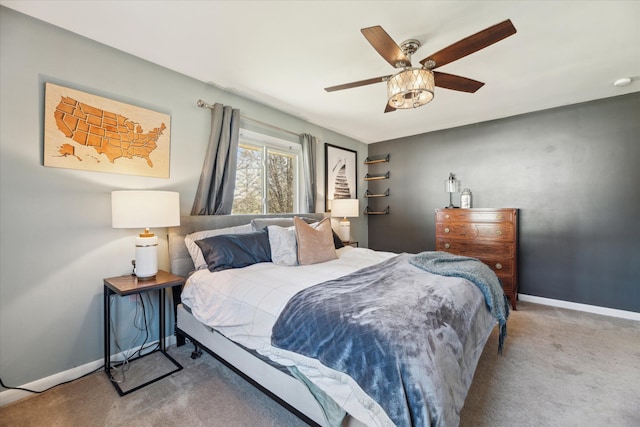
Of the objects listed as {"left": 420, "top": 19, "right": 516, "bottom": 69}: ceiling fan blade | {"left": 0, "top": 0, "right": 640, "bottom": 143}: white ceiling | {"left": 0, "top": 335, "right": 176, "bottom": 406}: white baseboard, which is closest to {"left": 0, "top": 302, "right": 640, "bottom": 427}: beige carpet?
{"left": 0, "top": 335, "right": 176, "bottom": 406}: white baseboard

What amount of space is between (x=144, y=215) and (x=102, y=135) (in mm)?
797

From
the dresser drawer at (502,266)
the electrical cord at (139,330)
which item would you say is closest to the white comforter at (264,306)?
the electrical cord at (139,330)

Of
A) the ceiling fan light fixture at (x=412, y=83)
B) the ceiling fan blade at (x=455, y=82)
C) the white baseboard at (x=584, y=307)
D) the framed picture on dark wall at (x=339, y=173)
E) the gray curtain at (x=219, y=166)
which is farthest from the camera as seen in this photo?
the framed picture on dark wall at (x=339, y=173)

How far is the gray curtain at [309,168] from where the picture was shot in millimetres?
3850

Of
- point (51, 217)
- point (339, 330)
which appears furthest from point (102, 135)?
point (339, 330)

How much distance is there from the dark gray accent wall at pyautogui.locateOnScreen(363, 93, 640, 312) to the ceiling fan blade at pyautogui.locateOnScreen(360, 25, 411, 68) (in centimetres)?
204

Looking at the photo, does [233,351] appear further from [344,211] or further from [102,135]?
[344,211]

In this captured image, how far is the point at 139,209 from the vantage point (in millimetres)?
1932

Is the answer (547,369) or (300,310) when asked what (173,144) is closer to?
(300,310)

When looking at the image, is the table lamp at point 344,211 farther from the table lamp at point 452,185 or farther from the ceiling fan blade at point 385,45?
the ceiling fan blade at point 385,45

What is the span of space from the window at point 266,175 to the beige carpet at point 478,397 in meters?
1.74

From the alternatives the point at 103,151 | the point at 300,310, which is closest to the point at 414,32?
the point at 300,310

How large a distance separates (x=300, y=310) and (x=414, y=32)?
213 cm

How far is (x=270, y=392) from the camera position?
160 cm
